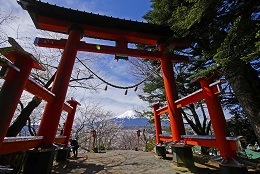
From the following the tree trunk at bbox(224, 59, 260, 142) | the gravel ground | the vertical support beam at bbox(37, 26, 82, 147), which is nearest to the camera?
the vertical support beam at bbox(37, 26, 82, 147)

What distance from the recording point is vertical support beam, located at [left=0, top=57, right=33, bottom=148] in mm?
1609

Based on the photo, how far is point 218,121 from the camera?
255cm

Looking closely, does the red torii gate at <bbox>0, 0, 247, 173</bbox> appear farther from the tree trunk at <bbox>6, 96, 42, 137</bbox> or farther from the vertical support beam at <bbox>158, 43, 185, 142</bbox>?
the tree trunk at <bbox>6, 96, 42, 137</bbox>

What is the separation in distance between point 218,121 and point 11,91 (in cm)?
314

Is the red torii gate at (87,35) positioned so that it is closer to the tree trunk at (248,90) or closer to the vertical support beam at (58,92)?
the vertical support beam at (58,92)

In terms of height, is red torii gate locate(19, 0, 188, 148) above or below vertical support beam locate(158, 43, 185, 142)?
above

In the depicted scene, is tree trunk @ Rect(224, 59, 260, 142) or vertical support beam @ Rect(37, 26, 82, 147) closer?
vertical support beam @ Rect(37, 26, 82, 147)

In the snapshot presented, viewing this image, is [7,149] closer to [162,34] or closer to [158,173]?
[158,173]

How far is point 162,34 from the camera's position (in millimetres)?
5387

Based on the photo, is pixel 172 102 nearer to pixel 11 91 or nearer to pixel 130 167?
pixel 130 167

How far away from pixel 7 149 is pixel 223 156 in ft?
10.8

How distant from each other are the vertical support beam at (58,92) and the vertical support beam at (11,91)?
141 cm

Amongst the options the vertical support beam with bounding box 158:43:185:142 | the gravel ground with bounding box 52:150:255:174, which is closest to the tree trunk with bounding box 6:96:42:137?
the gravel ground with bounding box 52:150:255:174

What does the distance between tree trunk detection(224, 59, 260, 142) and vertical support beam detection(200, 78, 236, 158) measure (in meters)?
0.75
